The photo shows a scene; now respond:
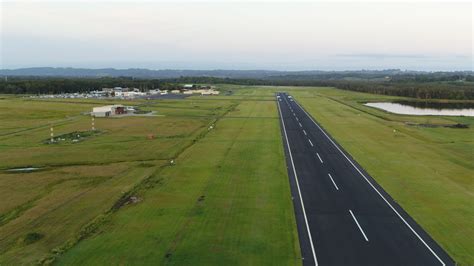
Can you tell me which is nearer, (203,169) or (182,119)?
(203,169)

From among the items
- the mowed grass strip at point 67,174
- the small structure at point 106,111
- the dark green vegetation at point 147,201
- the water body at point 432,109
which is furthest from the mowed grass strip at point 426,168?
the small structure at point 106,111

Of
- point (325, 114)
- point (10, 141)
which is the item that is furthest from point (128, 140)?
point (325, 114)

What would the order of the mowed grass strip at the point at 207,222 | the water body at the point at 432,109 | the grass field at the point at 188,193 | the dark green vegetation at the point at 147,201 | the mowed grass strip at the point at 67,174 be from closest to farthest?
the mowed grass strip at the point at 207,222, the dark green vegetation at the point at 147,201, the grass field at the point at 188,193, the mowed grass strip at the point at 67,174, the water body at the point at 432,109

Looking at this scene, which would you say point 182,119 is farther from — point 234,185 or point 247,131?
point 234,185

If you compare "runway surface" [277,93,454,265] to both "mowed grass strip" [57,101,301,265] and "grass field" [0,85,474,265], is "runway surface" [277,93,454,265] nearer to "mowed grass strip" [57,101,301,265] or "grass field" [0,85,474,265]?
"grass field" [0,85,474,265]

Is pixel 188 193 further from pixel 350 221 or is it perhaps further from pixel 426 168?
pixel 426 168

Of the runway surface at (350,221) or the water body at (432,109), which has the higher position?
the water body at (432,109)

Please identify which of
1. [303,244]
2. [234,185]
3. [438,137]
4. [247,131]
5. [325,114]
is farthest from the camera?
[325,114]

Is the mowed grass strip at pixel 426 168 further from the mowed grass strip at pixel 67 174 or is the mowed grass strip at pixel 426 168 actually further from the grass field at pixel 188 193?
the mowed grass strip at pixel 67 174
